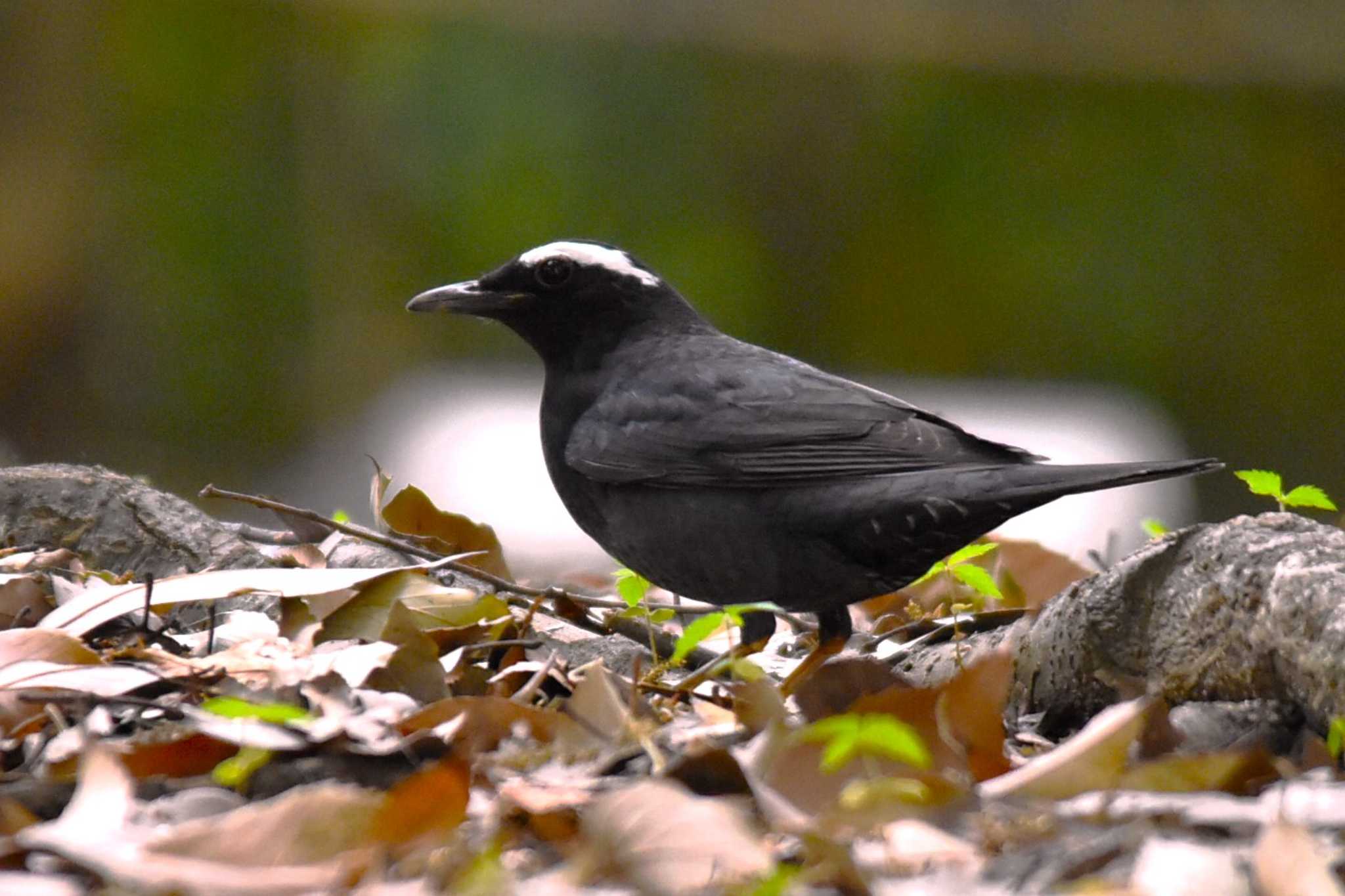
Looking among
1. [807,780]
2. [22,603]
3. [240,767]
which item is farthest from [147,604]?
[807,780]

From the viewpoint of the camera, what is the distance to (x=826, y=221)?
8.70m

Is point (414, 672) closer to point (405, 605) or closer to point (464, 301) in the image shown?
point (405, 605)

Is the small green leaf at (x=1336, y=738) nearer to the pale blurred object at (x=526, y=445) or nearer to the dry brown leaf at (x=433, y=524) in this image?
the dry brown leaf at (x=433, y=524)

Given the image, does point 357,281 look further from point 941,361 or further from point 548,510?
point 941,361

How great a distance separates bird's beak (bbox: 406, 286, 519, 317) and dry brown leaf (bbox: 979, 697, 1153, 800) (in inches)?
120

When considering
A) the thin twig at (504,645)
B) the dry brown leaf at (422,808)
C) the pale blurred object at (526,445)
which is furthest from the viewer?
the pale blurred object at (526,445)

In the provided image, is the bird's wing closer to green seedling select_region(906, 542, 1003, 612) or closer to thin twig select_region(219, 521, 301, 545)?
green seedling select_region(906, 542, 1003, 612)

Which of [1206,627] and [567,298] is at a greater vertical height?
[567,298]

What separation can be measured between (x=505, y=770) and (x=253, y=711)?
A: 0.36 meters

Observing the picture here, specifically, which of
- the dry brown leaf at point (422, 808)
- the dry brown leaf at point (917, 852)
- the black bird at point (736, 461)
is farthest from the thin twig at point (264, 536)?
the dry brown leaf at point (917, 852)

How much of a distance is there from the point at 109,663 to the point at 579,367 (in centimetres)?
237

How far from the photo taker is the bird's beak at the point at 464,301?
469cm

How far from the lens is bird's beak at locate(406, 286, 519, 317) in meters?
4.69

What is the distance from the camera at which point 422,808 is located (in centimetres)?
180
